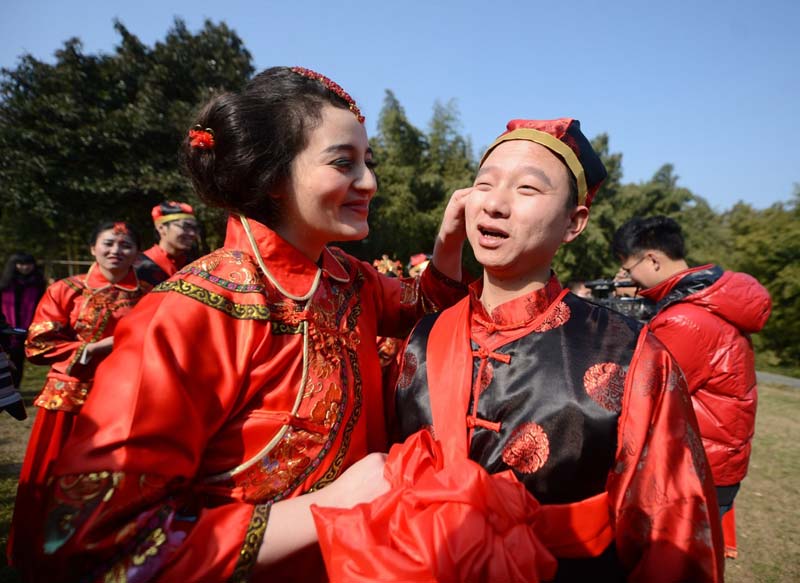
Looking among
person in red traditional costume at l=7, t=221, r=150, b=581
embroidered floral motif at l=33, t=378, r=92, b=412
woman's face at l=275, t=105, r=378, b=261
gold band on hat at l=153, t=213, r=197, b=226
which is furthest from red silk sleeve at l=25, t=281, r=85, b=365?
woman's face at l=275, t=105, r=378, b=261

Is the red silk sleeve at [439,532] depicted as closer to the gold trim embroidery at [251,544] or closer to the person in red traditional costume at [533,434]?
the person in red traditional costume at [533,434]

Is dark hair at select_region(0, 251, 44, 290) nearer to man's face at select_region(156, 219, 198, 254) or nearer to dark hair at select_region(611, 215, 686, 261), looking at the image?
man's face at select_region(156, 219, 198, 254)

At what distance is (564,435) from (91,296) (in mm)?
4523

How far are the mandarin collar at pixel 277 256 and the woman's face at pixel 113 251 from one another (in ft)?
11.9

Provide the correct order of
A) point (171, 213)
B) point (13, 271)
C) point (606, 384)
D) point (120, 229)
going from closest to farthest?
point (606, 384), point (120, 229), point (171, 213), point (13, 271)

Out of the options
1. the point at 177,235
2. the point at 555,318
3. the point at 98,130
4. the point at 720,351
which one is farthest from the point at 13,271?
the point at 98,130

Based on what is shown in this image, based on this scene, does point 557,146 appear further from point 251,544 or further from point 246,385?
point 251,544

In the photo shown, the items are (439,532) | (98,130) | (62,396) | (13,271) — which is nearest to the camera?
(439,532)

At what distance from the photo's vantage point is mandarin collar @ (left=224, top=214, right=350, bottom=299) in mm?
1574

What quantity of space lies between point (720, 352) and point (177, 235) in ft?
17.8

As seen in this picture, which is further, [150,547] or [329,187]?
[329,187]

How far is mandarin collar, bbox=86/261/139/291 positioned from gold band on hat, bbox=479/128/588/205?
13.8 ft

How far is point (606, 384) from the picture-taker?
154cm

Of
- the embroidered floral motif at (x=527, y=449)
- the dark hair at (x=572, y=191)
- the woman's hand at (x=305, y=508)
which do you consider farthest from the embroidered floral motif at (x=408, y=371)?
the dark hair at (x=572, y=191)
